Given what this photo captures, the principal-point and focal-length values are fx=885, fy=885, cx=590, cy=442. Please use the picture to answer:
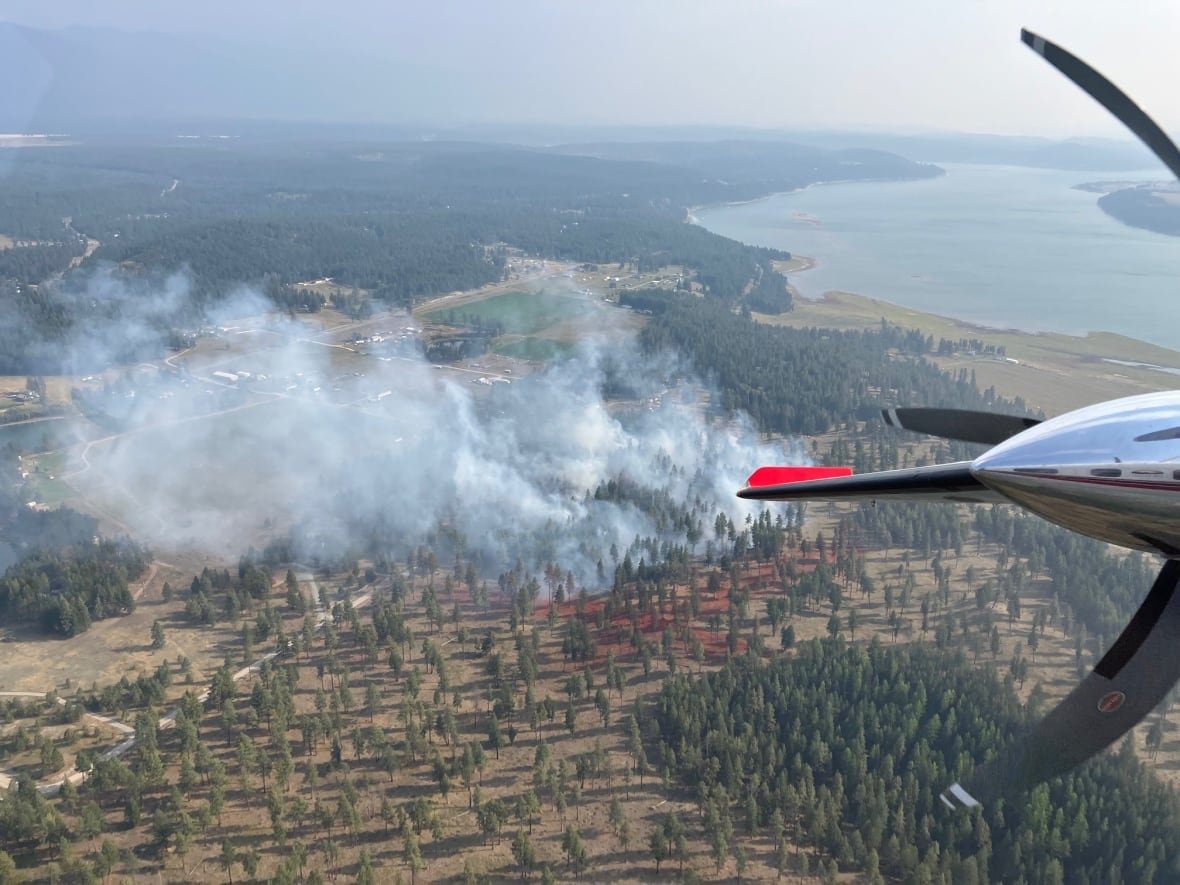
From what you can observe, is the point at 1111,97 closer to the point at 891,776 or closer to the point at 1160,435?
the point at 1160,435

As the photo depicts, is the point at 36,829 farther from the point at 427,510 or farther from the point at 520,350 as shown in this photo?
the point at 520,350

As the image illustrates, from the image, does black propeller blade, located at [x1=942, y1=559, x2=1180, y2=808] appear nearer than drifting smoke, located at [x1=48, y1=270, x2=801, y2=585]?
Yes

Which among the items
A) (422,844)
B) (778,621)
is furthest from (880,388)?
(422,844)

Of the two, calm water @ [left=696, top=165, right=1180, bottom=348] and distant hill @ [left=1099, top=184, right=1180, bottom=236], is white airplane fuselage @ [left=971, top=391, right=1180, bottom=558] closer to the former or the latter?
calm water @ [left=696, top=165, right=1180, bottom=348]

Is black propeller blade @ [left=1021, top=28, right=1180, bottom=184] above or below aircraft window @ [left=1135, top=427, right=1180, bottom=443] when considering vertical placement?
above

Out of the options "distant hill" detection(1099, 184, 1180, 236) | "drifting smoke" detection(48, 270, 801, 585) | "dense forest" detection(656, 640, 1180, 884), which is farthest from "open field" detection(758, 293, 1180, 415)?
"distant hill" detection(1099, 184, 1180, 236)

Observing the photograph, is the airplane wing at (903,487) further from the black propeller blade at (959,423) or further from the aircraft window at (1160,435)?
the black propeller blade at (959,423)

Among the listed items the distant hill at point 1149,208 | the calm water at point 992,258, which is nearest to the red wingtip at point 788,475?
the calm water at point 992,258
